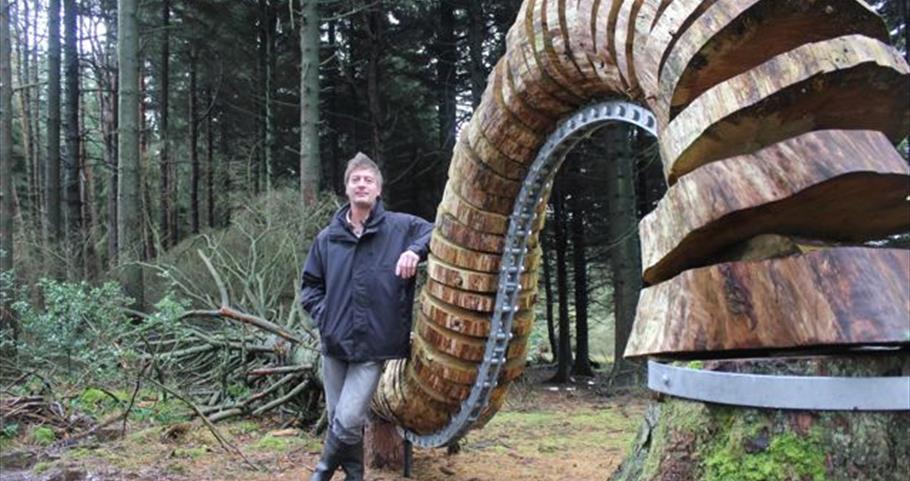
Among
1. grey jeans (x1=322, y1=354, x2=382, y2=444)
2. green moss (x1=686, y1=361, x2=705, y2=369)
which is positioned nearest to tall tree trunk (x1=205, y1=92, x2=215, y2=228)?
grey jeans (x1=322, y1=354, x2=382, y2=444)

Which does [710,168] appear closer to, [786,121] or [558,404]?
[786,121]

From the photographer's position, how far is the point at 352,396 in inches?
161

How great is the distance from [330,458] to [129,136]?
8604 mm

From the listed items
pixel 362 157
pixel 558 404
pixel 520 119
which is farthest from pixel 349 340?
pixel 558 404

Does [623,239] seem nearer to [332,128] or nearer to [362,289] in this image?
[362,289]

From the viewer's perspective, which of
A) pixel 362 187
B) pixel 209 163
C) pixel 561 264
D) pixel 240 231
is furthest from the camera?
pixel 209 163

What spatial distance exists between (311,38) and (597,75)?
8438mm

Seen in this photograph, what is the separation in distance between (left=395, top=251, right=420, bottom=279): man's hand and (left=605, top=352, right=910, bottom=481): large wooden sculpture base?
2.52 m

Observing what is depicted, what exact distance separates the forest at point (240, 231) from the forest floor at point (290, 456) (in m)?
0.03

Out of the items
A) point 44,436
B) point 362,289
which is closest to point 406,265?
point 362,289

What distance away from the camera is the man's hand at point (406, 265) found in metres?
4.10

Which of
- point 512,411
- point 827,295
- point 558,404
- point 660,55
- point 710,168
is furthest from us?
point 558,404

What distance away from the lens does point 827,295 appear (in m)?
1.53

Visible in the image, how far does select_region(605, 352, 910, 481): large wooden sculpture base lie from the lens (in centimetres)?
156
